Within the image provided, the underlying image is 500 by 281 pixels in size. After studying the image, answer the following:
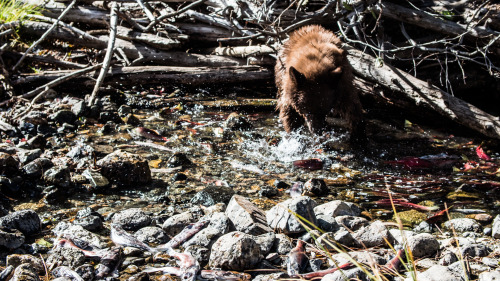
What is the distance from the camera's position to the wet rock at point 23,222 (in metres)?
3.82

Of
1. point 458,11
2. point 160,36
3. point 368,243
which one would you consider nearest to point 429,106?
point 458,11

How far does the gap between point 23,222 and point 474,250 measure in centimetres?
372

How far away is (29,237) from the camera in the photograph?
12.6 feet

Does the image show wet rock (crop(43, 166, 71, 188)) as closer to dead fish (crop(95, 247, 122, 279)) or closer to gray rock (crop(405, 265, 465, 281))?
dead fish (crop(95, 247, 122, 279))

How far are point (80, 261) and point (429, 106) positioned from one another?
5.37m

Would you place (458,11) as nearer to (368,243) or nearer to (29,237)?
(368,243)

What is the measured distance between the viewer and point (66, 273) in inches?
128

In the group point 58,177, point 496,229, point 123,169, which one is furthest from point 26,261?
point 496,229

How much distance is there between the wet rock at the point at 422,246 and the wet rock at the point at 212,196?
1849 millimetres

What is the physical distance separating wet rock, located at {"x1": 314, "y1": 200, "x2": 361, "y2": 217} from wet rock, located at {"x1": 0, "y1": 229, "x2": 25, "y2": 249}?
2.53m

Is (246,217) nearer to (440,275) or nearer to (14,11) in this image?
(440,275)

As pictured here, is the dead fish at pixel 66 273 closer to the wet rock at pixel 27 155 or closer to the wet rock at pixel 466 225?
the wet rock at pixel 27 155

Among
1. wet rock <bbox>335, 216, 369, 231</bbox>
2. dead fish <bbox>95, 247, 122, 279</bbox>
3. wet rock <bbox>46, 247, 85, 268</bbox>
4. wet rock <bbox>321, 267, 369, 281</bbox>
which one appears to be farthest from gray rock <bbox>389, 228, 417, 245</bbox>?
wet rock <bbox>46, 247, 85, 268</bbox>

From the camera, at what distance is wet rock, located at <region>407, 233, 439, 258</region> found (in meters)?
3.63
